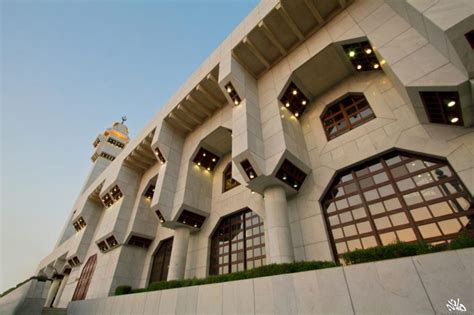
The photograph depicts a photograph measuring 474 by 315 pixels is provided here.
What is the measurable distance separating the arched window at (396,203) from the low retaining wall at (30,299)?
20902mm

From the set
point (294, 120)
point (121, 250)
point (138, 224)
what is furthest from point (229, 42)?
point (121, 250)

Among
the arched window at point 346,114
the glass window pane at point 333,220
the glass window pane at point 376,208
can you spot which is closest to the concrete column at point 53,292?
the glass window pane at point 333,220

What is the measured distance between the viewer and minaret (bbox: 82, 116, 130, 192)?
4650cm

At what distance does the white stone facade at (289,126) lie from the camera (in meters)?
7.32

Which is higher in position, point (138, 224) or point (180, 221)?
point (138, 224)

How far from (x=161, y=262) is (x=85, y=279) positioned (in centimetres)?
904

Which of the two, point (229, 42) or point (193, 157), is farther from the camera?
point (193, 157)

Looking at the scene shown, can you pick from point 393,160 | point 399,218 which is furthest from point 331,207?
point 393,160

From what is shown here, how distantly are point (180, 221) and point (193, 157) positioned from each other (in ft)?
16.3

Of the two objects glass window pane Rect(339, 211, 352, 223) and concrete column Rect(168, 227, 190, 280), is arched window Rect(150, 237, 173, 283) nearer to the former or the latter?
concrete column Rect(168, 227, 190, 280)

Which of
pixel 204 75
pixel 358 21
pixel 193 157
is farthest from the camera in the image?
pixel 193 157

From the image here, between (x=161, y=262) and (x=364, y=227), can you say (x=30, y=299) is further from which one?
(x=364, y=227)

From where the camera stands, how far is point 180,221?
47.1 ft

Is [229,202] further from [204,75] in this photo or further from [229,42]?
[229,42]
